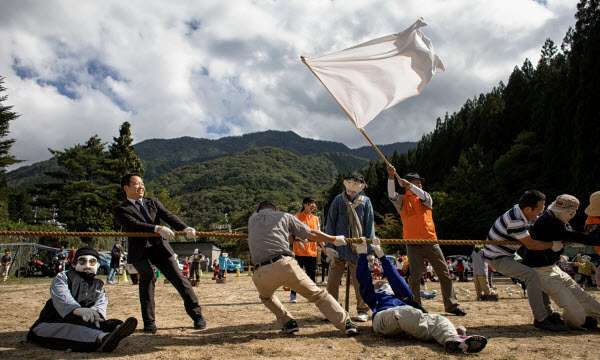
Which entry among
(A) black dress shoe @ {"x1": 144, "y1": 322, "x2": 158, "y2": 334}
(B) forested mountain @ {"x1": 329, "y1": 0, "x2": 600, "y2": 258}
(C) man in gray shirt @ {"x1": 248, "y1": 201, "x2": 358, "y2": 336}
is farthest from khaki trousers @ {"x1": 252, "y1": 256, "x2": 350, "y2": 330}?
(B) forested mountain @ {"x1": 329, "y1": 0, "x2": 600, "y2": 258}

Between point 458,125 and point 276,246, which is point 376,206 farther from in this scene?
point 276,246

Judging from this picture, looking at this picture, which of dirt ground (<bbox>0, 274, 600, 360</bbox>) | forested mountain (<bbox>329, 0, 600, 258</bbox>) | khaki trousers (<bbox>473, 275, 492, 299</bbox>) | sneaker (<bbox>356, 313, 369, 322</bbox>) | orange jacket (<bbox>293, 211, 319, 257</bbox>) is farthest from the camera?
forested mountain (<bbox>329, 0, 600, 258</bbox>)

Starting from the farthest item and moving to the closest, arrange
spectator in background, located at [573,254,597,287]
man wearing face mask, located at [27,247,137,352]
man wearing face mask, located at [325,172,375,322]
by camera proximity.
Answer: spectator in background, located at [573,254,597,287] → man wearing face mask, located at [325,172,375,322] → man wearing face mask, located at [27,247,137,352]

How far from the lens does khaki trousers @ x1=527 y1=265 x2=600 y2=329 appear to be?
5207 mm

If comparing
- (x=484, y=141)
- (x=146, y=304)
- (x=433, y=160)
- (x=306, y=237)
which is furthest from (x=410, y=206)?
(x=433, y=160)

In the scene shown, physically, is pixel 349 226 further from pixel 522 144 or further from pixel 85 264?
pixel 522 144

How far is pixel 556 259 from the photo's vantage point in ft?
18.0

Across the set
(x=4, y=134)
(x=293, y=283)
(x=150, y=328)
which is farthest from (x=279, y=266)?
(x=4, y=134)

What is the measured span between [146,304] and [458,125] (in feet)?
249

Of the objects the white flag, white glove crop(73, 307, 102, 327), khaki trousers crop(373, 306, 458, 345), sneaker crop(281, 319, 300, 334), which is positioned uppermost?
the white flag

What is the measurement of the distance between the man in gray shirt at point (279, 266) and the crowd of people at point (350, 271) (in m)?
0.01

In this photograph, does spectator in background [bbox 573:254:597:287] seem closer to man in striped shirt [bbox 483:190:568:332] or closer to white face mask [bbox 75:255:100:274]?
man in striped shirt [bbox 483:190:568:332]

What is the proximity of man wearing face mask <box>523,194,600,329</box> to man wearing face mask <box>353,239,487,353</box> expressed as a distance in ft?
6.27

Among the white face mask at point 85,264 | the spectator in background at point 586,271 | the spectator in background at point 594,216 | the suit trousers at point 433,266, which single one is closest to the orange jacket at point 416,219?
the suit trousers at point 433,266
